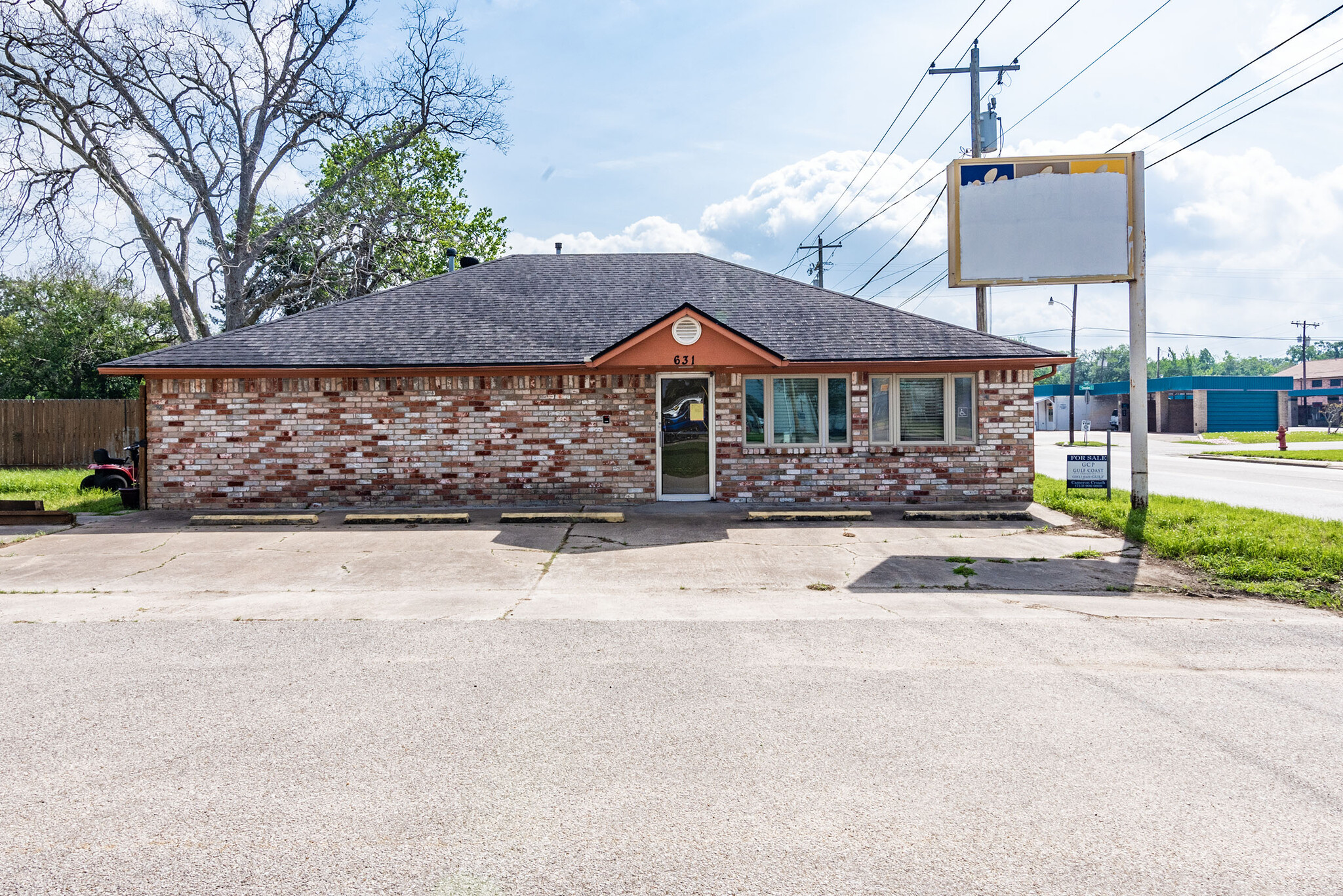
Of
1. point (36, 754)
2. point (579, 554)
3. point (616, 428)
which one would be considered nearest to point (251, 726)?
point (36, 754)

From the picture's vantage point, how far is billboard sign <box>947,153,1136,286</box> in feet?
40.2

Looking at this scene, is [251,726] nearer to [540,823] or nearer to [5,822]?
[5,822]

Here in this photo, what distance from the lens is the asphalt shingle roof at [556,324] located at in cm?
1369

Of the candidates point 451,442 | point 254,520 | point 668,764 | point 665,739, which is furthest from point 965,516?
point 254,520

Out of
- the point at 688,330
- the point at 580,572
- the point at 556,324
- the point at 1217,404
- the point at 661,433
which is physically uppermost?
the point at 556,324

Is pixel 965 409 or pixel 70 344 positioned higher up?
pixel 70 344

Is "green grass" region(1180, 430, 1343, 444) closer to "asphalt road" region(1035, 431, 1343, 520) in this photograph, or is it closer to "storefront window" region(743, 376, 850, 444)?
"asphalt road" region(1035, 431, 1343, 520)

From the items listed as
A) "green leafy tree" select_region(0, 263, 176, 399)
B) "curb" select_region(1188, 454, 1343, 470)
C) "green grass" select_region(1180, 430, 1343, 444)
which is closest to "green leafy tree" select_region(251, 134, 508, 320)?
"green leafy tree" select_region(0, 263, 176, 399)

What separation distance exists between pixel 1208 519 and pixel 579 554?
29.3 ft

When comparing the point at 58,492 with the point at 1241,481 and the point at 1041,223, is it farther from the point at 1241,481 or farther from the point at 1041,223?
the point at 1241,481

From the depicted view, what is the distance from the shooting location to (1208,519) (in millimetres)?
11172

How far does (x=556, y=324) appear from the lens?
49.3 ft

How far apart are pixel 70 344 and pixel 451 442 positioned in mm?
28979

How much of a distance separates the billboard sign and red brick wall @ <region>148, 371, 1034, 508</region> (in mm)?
2157
